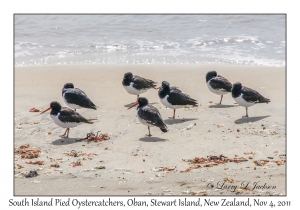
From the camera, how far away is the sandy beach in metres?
9.71

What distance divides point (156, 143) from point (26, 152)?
9.64ft

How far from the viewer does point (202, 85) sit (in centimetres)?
1709

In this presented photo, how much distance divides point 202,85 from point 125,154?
6.28 m

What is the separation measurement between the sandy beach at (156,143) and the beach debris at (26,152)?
0.12m

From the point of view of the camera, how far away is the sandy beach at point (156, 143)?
971 cm

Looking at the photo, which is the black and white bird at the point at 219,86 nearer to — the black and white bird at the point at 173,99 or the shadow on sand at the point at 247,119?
the black and white bird at the point at 173,99

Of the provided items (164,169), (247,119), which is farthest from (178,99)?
(164,169)

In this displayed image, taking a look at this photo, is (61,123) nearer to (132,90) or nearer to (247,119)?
(132,90)

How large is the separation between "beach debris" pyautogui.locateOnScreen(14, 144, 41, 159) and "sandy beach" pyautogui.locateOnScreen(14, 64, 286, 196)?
12 cm

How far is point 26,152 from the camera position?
11688mm

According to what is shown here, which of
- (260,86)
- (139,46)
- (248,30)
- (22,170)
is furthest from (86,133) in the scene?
(248,30)

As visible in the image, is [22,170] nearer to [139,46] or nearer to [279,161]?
[279,161]

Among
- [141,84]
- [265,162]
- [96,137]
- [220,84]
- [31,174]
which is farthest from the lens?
[141,84]

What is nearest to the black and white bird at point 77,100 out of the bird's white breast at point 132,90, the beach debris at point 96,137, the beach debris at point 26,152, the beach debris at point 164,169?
the beach debris at point 96,137
